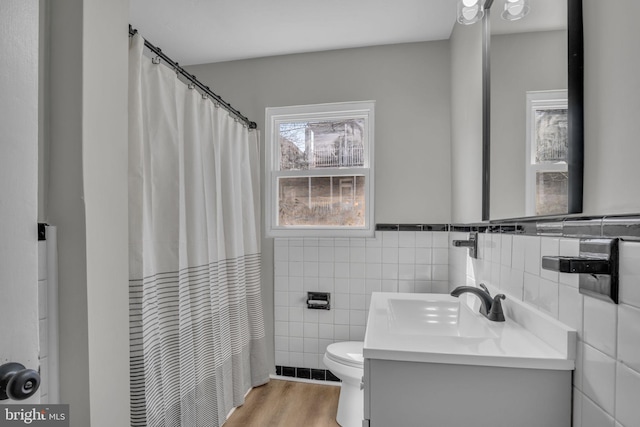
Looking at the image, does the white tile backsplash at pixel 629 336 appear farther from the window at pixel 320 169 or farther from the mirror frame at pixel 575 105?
the window at pixel 320 169

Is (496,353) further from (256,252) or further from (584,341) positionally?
(256,252)

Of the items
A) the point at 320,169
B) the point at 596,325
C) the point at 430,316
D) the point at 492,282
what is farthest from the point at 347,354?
the point at 596,325

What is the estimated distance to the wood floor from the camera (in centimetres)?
200

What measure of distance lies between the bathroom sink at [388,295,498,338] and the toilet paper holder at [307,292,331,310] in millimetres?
875

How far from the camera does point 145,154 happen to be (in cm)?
142

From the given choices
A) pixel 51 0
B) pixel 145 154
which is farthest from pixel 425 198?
pixel 51 0

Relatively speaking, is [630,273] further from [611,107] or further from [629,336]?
[611,107]

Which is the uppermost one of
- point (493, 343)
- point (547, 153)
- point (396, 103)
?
point (396, 103)

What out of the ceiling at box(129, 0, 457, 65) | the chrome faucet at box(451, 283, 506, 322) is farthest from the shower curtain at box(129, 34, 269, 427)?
the chrome faucet at box(451, 283, 506, 322)

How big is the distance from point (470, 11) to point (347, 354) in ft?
6.37

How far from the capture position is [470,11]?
1.51m

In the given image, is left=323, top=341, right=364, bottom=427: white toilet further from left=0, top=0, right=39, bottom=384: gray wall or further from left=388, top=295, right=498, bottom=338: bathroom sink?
left=0, top=0, right=39, bottom=384: gray wall

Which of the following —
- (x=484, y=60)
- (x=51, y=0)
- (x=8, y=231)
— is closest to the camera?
(x=8, y=231)

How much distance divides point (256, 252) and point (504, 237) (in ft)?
5.45
